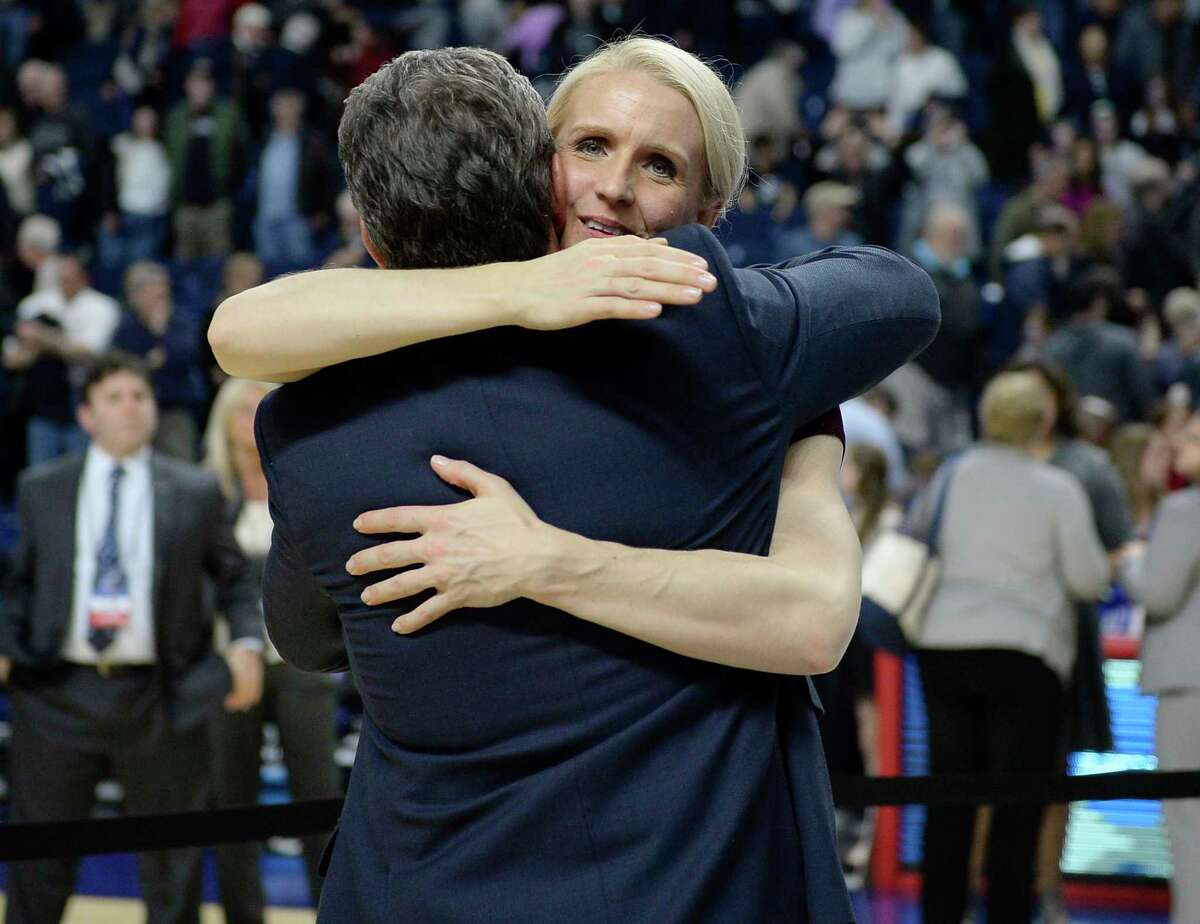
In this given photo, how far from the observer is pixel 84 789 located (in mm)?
5312

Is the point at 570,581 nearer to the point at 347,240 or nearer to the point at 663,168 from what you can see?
the point at 663,168

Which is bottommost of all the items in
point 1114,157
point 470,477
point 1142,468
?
point 1142,468

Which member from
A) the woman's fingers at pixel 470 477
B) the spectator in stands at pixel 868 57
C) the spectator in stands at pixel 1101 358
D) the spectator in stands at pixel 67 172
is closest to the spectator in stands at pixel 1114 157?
the spectator in stands at pixel 868 57

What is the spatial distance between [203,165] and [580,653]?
38.1 feet

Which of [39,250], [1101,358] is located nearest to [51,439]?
[39,250]

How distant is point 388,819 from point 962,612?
415cm

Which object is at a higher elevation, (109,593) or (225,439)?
(225,439)

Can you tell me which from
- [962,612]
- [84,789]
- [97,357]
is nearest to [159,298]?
[97,357]

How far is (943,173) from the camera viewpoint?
1183 cm

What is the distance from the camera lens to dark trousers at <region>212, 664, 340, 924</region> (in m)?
5.77

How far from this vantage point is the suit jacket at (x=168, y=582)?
5312 millimetres

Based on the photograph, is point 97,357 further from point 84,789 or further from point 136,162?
point 136,162

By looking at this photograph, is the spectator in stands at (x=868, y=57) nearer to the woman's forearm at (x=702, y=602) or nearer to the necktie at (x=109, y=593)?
the necktie at (x=109, y=593)

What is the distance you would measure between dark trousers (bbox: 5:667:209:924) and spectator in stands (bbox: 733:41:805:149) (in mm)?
8724
